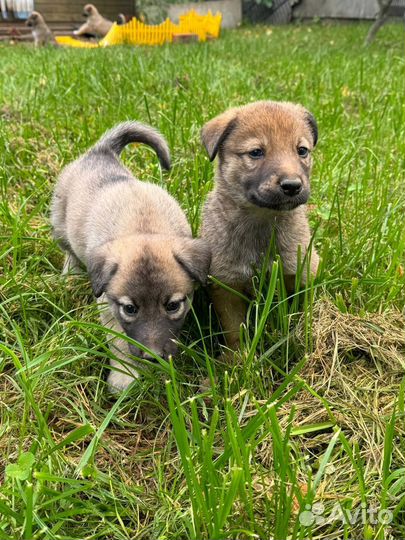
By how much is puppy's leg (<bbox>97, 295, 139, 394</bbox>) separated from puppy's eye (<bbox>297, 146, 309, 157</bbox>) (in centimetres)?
113

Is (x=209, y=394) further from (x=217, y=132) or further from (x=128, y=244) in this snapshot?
(x=217, y=132)

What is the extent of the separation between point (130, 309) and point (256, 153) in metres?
0.92

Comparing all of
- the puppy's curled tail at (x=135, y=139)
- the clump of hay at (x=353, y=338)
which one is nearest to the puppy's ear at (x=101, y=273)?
the clump of hay at (x=353, y=338)

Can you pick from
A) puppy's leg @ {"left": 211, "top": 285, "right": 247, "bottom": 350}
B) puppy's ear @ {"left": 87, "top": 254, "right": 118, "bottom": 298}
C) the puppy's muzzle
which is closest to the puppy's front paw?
the puppy's muzzle

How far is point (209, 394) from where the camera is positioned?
212 cm

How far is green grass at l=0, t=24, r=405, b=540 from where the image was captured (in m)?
1.64

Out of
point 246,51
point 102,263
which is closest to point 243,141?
point 102,263

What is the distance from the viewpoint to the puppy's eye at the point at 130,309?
2.35m

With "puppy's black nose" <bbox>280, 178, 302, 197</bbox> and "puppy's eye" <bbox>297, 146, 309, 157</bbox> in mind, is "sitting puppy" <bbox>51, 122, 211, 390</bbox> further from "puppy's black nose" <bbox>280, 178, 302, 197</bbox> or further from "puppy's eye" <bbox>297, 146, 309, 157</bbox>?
"puppy's eye" <bbox>297, 146, 309, 157</bbox>

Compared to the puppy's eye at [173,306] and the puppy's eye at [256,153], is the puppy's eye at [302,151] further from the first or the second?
the puppy's eye at [173,306]

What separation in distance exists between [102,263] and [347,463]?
1.29m

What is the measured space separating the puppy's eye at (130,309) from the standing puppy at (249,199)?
45cm

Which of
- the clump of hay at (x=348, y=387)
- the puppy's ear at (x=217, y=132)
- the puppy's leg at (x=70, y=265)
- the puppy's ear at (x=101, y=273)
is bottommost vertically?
the puppy's leg at (x=70, y=265)

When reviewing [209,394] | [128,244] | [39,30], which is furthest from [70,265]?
[39,30]
